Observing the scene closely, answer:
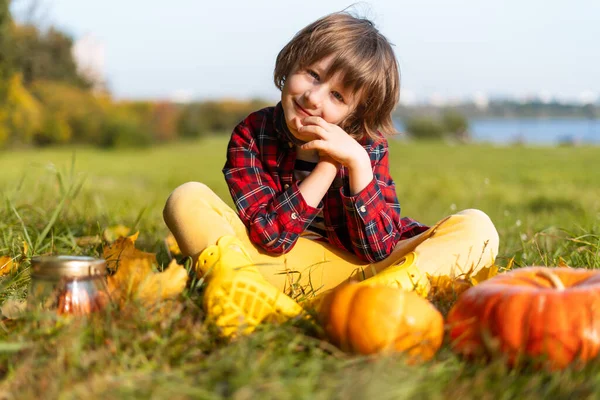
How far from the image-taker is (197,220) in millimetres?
2146

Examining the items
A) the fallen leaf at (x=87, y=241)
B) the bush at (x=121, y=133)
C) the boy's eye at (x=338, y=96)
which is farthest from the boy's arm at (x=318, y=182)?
the bush at (x=121, y=133)

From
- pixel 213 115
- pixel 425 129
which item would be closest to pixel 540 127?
pixel 425 129

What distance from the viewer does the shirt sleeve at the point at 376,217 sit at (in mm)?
2254

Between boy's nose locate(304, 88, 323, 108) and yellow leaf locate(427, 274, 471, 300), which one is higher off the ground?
boy's nose locate(304, 88, 323, 108)

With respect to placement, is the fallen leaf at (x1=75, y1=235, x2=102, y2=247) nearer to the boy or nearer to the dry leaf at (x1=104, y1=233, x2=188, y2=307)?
the boy

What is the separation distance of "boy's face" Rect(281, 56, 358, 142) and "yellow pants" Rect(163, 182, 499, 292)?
15.5 inches

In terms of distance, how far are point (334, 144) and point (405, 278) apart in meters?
0.49

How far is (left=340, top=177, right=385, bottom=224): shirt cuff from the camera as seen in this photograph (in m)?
2.24

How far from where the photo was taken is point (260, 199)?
2355mm

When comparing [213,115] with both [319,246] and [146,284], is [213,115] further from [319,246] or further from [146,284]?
[146,284]

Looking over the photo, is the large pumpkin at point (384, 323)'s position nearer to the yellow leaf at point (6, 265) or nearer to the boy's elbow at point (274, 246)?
the boy's elbow at point (274, 246)

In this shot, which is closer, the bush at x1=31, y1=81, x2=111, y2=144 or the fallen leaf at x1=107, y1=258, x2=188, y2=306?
the fallen leaf at x1=107, y1=258, x2=188, y2=306

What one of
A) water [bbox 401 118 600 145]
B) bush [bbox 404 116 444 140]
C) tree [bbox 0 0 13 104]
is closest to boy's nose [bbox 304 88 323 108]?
tree [bbox 0 0 13 104]

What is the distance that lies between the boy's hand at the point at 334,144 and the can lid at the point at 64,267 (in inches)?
32.3
